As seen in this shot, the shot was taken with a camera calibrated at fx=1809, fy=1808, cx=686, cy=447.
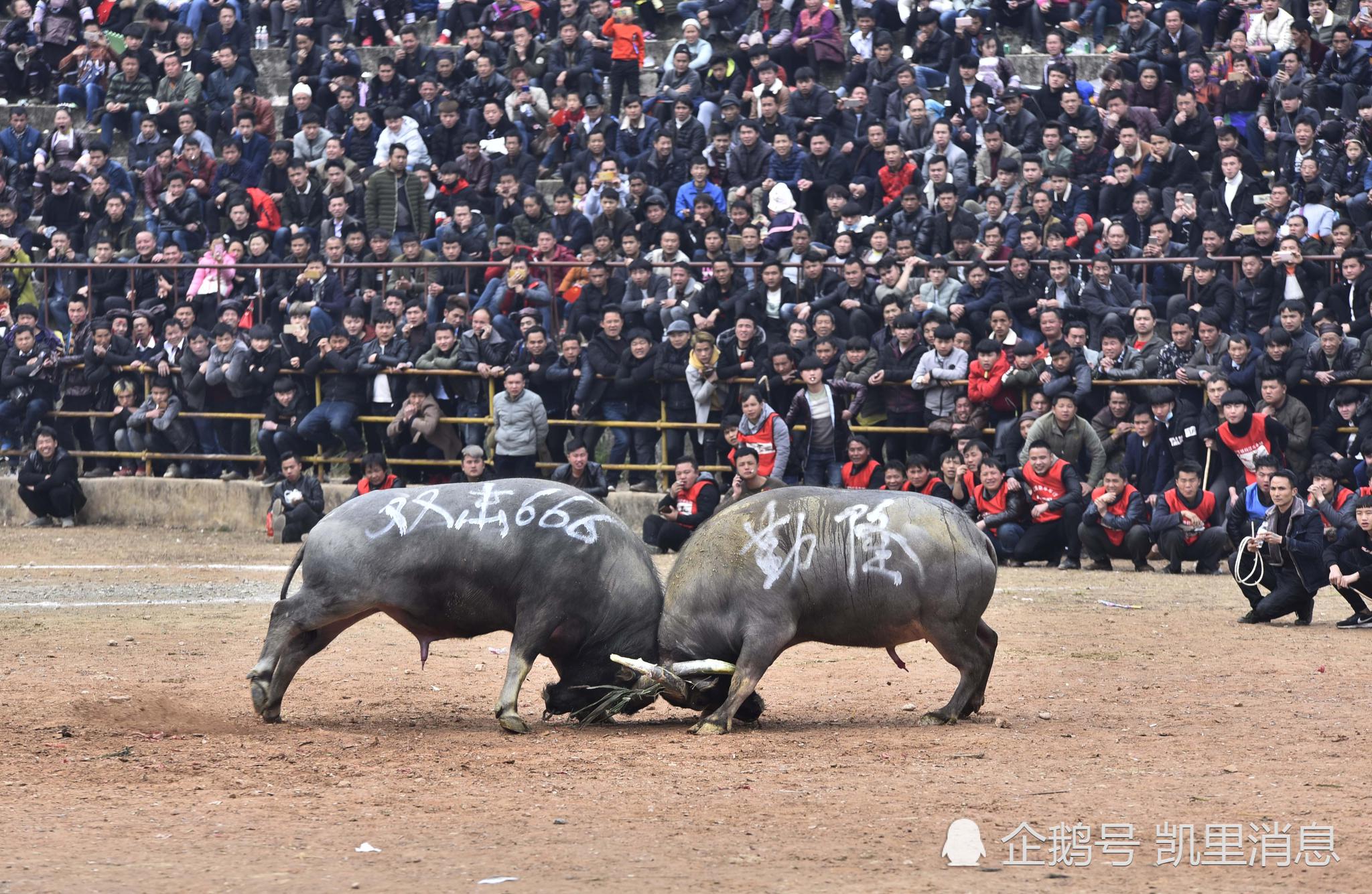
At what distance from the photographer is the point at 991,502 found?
16219 millimetres

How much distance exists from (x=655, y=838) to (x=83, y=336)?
51.6 ft

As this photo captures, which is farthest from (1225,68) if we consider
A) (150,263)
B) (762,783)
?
(762,783)

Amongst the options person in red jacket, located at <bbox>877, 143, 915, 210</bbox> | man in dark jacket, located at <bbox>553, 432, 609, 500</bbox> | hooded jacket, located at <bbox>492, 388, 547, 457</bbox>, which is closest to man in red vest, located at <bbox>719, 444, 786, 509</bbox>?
man in dark jacket, located at <bbox>553, 432, 609, 500</bbox>

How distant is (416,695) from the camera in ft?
34.8

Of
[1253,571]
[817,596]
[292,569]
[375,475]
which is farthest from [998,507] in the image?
[292,569]

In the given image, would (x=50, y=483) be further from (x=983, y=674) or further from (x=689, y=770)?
(x=689, y=770)

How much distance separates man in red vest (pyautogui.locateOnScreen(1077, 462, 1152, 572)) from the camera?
15.8m

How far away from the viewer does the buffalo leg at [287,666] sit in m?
9.57

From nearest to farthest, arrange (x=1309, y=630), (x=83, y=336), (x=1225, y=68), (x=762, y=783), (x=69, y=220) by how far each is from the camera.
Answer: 1. (x=762, y=783)
2. (x=1309, y=630)
3. (x=1225, y=68)
4. (x=83, y=336)
5. (x=69, y=220)

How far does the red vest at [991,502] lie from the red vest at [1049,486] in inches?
9.3

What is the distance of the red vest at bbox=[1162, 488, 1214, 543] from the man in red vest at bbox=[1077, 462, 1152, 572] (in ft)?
0.82

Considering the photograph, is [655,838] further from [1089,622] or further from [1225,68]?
[1225,68]

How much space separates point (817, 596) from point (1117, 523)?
23.6 feet

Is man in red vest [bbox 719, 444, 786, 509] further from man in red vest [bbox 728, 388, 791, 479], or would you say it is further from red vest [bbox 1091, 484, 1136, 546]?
red vest [bbox 1091, 484, 1136, 546]
